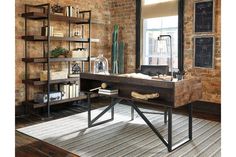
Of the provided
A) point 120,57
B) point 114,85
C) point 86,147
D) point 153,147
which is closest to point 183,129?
point 153,147

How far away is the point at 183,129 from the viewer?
3943 mm

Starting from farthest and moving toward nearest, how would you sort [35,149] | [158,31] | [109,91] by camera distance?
[158,31] → [109,91] → [35,149]

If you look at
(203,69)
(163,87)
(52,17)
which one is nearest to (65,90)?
(52,17)

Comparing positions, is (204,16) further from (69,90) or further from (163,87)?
(69,90)

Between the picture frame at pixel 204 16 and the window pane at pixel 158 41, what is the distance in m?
0.50

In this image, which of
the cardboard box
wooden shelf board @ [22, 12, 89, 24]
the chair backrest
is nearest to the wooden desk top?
the chair backrest

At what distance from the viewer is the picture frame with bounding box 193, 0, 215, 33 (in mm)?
4793

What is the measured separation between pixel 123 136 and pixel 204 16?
2944 mm

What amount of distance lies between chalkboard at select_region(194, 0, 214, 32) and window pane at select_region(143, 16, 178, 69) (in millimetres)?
511

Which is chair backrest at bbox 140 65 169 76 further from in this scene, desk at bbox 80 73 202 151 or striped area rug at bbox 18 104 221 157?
striped area rug at bbox 18 104 221 157

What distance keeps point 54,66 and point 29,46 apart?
69 centimetres

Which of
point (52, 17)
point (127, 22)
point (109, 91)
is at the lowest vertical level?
point (109, 91)

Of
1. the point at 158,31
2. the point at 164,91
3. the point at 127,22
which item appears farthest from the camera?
the point at 127,22

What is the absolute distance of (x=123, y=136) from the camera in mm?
3605
